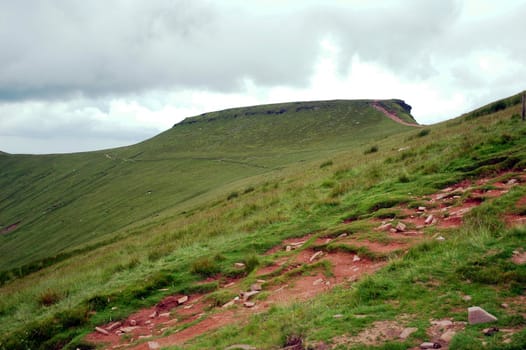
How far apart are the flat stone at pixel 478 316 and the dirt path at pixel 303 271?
202cm

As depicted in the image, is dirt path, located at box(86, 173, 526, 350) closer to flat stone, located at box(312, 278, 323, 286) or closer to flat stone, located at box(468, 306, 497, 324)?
flat stone, located at box(312, 278, 323, 286)

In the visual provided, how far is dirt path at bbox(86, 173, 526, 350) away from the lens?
280 inches

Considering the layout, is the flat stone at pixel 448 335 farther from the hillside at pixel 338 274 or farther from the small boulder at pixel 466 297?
the small boulder at pixel 466 297

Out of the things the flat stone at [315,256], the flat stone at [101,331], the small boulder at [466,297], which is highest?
the small boulder at [466,297]

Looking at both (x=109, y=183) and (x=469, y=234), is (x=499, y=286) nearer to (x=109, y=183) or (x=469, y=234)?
(x=469, y=234)

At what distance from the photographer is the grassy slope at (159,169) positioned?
50.9 m

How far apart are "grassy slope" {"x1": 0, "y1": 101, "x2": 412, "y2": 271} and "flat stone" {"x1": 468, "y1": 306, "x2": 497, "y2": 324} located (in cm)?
3163

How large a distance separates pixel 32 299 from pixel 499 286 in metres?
13.0

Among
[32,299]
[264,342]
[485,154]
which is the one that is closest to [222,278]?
[264,342]

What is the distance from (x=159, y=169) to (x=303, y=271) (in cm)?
7717

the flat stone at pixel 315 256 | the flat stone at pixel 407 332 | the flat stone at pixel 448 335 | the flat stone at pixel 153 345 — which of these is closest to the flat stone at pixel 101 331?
the flat stone at pixel 153 345

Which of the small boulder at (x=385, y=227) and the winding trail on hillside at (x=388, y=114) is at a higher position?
the winding trail on hillside at (x=388, y=114)

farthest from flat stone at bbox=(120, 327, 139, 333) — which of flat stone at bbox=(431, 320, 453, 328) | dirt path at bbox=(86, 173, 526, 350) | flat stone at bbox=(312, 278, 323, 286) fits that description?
flat stone at bbox=(431, 320, 453, 328)

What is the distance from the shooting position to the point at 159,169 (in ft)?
267
